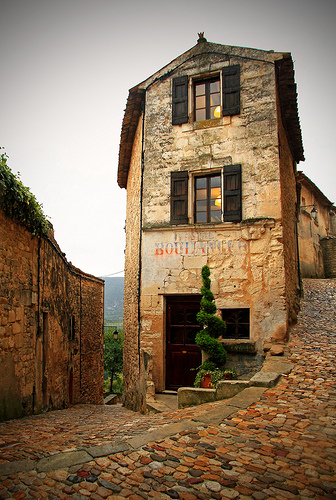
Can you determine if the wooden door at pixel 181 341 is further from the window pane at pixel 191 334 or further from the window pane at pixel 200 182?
the window pane at pixel 200 182

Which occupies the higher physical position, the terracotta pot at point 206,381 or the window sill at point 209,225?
the window sill at point 209,225

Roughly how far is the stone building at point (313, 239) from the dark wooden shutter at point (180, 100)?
11.1m

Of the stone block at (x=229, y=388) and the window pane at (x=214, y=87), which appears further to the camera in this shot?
the window pane at (x=214, y=87)

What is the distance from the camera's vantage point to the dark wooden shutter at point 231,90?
344 inches

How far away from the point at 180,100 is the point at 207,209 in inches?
122

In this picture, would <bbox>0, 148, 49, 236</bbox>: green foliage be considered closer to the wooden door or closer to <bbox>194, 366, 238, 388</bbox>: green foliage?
the wooden door

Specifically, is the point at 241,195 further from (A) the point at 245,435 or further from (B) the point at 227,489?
(B) the point at 227,489

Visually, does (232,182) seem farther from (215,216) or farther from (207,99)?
(207,99)

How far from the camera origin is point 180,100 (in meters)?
9.23

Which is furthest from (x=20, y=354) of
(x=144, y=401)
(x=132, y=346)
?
(x=132, y=346)

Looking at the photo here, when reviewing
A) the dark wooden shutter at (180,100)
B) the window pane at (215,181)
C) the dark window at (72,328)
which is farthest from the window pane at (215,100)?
the dark window at (72,328)

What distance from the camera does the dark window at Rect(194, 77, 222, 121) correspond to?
358 inches

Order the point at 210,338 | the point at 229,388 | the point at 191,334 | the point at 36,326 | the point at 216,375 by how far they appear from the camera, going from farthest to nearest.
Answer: the point at 191,334 < the point at 210,338 < the point at 216,375 < the point at 36,326 < the point at 229,388

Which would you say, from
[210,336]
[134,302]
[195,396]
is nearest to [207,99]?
[134,302]
